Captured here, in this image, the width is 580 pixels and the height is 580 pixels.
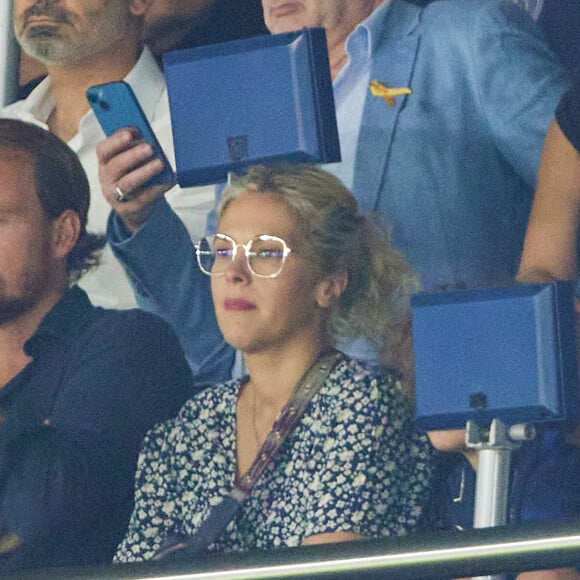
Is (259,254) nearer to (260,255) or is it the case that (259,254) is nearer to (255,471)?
(260,255)

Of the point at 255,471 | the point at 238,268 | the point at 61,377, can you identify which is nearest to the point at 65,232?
the point at 61,377

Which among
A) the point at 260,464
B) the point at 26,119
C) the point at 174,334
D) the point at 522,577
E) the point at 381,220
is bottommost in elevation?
the point at 522,577

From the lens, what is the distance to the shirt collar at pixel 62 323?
134 inches

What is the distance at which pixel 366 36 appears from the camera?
132 inches

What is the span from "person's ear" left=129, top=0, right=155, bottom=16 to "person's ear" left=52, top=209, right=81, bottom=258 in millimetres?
501

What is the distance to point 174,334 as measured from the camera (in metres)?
3.39

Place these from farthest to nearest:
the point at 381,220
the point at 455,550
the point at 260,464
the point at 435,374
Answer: the point at 381,220 → the point at 260,464 → the point at 435,374 → the point at 455,550

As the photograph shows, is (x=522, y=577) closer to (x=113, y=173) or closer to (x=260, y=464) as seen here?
(x=260, y=464)

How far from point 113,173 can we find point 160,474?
0.67m

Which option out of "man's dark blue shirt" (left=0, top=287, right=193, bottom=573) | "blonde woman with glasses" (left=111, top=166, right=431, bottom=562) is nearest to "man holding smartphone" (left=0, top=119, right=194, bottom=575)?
"man's dark blue shirt" (left=0, top=287, right=193, bottom=573)

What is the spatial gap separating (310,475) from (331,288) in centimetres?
39

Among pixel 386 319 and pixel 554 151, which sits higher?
pixel 554 151

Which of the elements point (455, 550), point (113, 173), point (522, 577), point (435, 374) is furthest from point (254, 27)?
point (455, 550)

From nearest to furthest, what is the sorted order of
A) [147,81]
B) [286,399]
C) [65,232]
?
[286,399] → [65,232] → [147,81]
